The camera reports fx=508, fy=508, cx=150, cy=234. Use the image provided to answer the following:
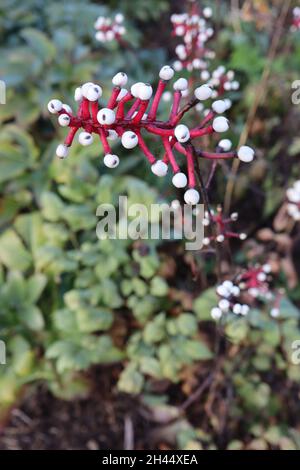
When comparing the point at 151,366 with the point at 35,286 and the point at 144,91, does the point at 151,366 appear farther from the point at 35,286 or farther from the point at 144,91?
the point at 144,91

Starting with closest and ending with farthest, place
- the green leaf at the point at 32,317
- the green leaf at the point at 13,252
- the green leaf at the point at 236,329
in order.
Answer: the green leaf at the point at 236,329, the green leaf at the point at 32,317, the green leaf at the point at 13,252

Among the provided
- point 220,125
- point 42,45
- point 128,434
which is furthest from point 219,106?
point 42,45

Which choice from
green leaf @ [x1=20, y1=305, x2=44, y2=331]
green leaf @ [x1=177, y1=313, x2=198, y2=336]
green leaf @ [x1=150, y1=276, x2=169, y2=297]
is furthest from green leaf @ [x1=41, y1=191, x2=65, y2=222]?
green leaf @ [x1=177, y1=313, x2=198, y2=336]

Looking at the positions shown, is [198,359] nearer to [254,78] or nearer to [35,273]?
[35,273]

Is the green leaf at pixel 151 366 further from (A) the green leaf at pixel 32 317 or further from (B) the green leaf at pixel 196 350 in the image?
(A) the green leaf at pixel 32 317

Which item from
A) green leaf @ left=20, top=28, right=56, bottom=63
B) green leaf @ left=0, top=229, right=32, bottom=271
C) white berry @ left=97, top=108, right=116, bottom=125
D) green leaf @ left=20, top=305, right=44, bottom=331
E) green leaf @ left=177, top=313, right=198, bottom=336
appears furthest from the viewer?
green leaf @ left=20, top=28, right=56, bottom=63

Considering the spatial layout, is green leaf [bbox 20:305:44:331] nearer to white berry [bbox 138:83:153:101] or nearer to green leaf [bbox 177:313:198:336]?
green leaf [bbox 177:313:198:336]

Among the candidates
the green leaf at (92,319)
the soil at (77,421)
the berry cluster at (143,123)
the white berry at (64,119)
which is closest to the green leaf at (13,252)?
the green leaf at (92,319)

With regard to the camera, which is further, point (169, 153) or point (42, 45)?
point (42, 45)
